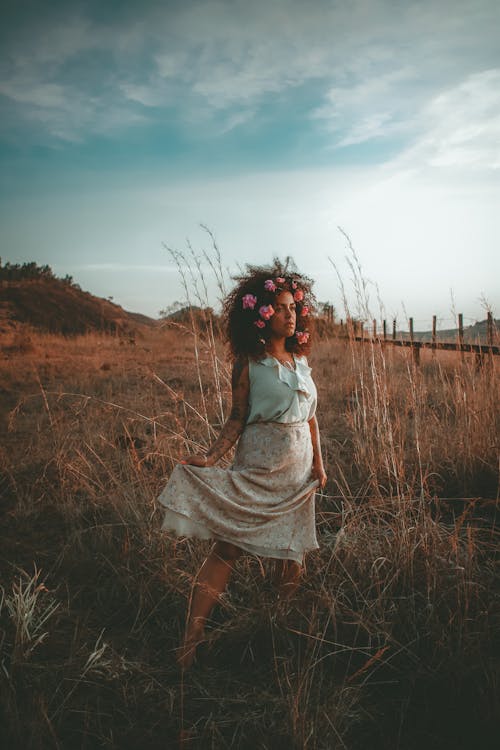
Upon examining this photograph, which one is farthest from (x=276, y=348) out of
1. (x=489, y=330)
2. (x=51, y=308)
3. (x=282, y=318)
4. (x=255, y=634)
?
(x=51, y=308)

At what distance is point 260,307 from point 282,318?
0.10 meters

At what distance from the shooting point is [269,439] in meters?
1.84

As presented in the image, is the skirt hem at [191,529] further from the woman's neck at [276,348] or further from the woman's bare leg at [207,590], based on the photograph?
the woman's neck at [276,348]

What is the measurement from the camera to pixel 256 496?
5.86 feet

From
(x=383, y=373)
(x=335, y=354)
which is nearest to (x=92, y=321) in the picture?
(x=335, y=354)

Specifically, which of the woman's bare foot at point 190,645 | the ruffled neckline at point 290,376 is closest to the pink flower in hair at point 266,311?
the ruffled neckline at point 290,376

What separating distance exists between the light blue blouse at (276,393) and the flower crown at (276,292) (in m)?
0.12

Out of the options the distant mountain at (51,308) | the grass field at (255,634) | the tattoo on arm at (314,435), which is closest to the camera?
the grass field at (255,634)

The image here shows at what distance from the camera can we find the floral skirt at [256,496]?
5.67 ft

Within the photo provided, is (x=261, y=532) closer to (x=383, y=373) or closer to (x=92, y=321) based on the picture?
(x=383, y=373)

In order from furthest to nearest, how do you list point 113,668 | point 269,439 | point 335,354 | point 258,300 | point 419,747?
1. point 335,354
2. point 258,300
3. point 269,439
4. point 113,668
5. point 419,747

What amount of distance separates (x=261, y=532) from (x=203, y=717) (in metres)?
0.60

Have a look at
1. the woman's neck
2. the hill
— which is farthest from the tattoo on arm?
the hill

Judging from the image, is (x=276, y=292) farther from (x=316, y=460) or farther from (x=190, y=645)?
(x=190, y=645)
